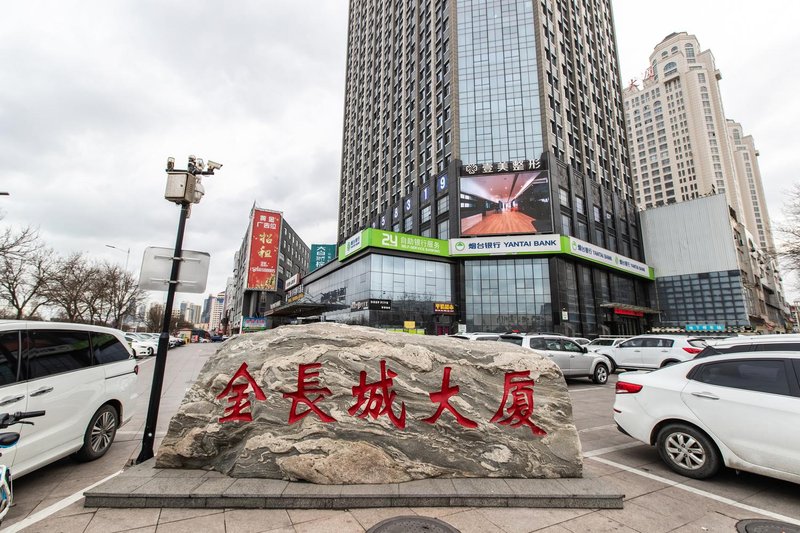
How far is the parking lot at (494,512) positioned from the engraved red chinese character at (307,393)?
89cm

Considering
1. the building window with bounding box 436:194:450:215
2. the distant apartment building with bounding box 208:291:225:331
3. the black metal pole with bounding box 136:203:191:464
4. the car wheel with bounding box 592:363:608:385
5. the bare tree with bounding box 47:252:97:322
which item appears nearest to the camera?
the black metal pole with bounding box 136:203:191:464

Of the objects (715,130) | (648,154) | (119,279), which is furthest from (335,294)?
(715,130)

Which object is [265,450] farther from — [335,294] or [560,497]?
[335,294]

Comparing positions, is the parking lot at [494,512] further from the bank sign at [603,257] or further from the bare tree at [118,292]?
the bare tree at [118,292]

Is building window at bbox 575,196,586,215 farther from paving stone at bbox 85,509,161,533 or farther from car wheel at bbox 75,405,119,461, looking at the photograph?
paving stone at bbox 85,509,161,533

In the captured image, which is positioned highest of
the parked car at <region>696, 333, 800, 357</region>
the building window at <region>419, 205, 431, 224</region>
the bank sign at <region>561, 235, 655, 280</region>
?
the building window at <region>419, 205, 431, 224</region>

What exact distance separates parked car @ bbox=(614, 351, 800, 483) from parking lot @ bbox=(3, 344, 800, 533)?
0.99 feet

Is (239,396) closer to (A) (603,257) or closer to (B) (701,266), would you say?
(A) (603,257)

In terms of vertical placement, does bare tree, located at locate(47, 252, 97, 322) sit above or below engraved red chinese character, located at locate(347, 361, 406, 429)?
above

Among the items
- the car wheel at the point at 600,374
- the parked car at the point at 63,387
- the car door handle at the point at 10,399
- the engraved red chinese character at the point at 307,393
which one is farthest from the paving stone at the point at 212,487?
the car wheel at the point at 600,374

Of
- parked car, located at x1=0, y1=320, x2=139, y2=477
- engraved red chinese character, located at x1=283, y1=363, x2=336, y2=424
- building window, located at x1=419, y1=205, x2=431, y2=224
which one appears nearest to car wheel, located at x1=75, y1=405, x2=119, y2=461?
parked car, located at x1=0, y1=320, x2=139, y2=477

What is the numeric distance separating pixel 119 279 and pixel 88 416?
3790 cm

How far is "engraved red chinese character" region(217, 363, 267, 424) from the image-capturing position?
12.9 ft

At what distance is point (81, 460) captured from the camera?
4.57 meters
